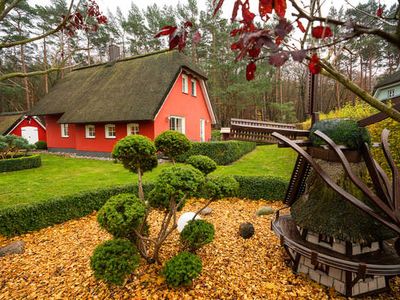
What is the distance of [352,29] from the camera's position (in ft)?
4.06

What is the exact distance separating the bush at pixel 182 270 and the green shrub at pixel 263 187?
4600mm

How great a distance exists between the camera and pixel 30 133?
21.2 metres

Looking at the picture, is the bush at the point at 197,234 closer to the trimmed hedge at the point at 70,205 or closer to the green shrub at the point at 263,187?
the trimmed hedge at the point at 70,205

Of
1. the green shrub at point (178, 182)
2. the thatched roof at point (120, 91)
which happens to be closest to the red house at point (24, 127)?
the thatched roof at point (120, 91)

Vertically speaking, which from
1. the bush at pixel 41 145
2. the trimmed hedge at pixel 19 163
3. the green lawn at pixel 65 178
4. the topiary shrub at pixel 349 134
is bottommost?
the green lawn at pixel 65 178

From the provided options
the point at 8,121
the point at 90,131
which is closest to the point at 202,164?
the point at 90,131

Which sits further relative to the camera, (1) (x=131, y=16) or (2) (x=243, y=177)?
(1) (x=131, y=16)

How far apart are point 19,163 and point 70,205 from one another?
9.01 m

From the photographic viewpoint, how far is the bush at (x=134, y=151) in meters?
3.37

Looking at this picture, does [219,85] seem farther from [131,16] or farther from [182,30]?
[182,30]

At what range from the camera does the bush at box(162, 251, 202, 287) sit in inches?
122

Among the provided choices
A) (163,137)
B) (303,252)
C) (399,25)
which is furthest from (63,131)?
(399,25)

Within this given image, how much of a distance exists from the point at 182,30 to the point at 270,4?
0.52m

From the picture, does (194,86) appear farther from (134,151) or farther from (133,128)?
(134,151)
